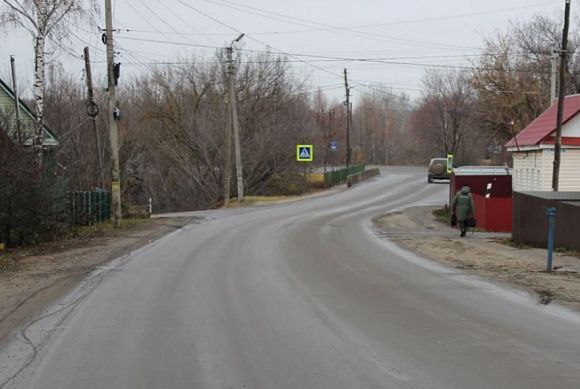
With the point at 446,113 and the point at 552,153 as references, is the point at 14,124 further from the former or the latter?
the point at 446,113

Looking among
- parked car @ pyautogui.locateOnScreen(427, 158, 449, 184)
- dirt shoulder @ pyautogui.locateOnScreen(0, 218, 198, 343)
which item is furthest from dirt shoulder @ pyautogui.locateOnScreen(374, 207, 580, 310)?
parked car @ pyautogui.locateOnScreen(427, 158, 449, 184)

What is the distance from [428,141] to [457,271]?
8788 centimetres

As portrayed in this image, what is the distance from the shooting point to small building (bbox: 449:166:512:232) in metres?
29.6

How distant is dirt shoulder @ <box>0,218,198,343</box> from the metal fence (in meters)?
11.0

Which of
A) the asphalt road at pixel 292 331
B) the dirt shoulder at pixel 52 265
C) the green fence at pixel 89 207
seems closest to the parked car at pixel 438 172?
the green fence at pixel 89 207

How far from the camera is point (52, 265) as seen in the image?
15.5 metres

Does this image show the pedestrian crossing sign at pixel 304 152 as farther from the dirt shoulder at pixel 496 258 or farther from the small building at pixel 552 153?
the dirt shoulder at pixel 496 258

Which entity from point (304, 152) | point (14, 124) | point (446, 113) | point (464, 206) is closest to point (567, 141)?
point (464, 206)

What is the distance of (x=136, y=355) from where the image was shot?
23.5 ft

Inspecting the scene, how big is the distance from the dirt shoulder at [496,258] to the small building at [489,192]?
2021 millimetres

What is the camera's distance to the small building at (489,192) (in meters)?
29.6

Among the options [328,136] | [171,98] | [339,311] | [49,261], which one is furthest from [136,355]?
[328,136]

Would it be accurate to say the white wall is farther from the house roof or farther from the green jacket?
the green jacket

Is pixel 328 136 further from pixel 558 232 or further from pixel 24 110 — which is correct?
pixel 558 232
